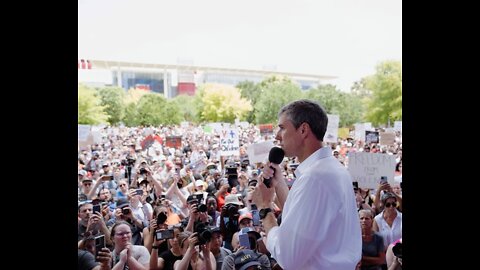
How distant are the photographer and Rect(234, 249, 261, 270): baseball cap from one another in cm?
22

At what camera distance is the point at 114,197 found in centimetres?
566

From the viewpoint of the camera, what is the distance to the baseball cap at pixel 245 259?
10.7ft

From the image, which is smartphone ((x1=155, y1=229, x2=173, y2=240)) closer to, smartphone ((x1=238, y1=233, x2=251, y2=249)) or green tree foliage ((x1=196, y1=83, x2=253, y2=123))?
smartphone ((x1=238, y1=233, x2=251, y2=249))

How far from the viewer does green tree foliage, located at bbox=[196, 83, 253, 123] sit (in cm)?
4694

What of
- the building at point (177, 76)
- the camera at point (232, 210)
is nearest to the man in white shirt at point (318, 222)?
the camera at point (232, 210)

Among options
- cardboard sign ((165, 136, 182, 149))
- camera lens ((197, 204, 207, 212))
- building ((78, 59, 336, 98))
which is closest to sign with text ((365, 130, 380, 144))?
cardboard sign ((165, 136, 182, 149))

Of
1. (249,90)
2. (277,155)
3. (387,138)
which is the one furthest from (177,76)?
(277,155)

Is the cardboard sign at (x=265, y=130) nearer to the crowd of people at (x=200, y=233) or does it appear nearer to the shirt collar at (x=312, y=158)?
the crowd of people at (x=200, y=233)

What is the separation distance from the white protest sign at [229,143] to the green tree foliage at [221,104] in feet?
127

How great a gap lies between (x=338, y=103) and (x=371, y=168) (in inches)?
1212

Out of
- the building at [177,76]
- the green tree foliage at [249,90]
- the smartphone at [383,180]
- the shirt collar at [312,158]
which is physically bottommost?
the smartphone at [383,180]

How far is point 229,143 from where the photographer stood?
24.2ft
